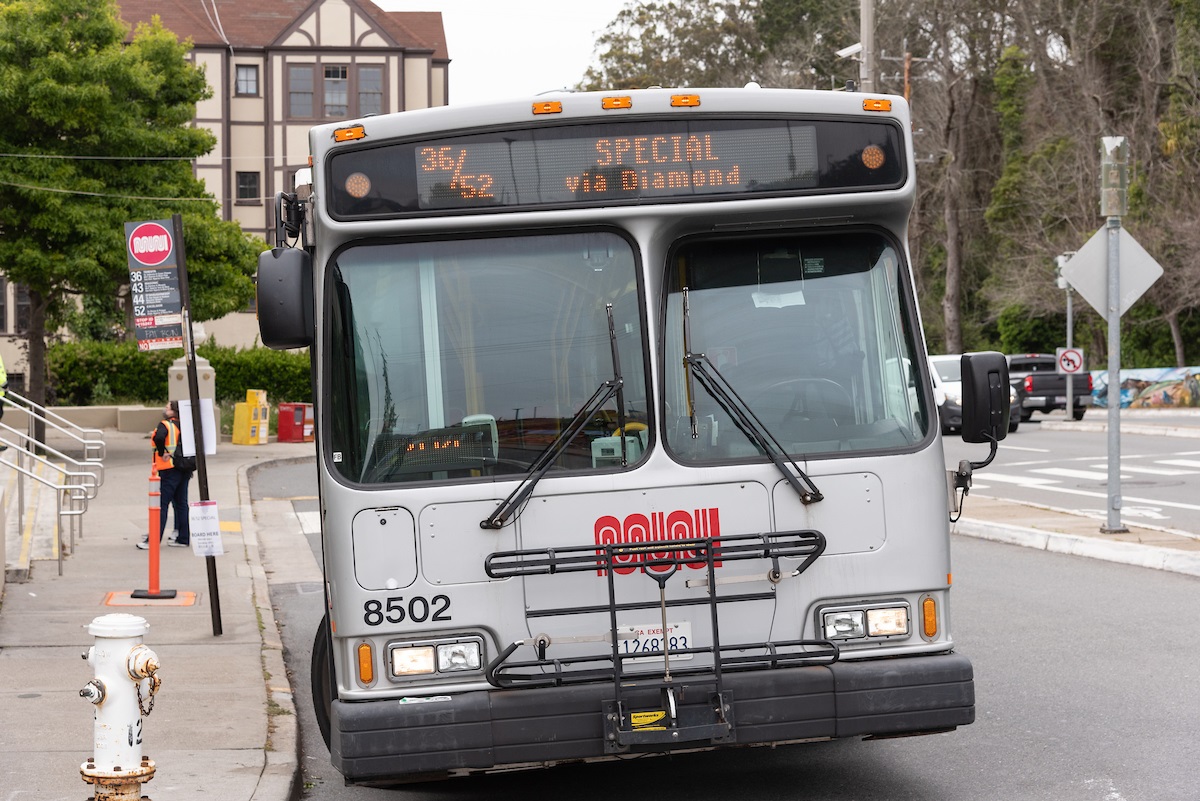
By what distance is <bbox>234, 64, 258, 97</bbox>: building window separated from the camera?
51656 mm

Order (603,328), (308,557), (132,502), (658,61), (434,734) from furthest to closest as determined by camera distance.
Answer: (658,61) < (132,502) < (308,557) < (603,328) < (434,734)

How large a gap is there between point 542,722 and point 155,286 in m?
6.49

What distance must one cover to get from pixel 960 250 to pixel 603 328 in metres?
54.1

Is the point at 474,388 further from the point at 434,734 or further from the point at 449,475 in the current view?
the point at 434,734

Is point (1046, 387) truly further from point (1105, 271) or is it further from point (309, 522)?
point (1105, 271)

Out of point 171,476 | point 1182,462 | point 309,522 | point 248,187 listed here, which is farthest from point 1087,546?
point 248,187

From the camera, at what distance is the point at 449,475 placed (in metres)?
5.49

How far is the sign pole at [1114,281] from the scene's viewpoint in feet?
43.7

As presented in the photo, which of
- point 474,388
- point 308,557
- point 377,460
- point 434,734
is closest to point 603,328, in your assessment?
point 474,388

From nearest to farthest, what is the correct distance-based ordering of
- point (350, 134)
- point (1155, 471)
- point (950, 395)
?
point (350, 134) < point (1155, 471) < point (950, 395)

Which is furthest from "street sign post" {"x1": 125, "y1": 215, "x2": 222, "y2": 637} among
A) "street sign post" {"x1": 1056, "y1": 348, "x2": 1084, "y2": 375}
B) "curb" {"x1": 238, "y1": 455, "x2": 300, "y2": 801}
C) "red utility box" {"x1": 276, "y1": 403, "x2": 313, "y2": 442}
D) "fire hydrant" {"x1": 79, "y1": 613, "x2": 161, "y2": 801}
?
"street sign post" {"x1": 1056, "y1": 348, "x2": 1084, "y2": 375}

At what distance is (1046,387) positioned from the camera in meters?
36.6

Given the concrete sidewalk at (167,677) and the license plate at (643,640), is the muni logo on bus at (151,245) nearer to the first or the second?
the concrete sidewalk at (167,677)

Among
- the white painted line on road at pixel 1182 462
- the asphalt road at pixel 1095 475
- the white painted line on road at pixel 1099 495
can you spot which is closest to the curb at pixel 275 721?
the asphalt road at pixel 1095 475
